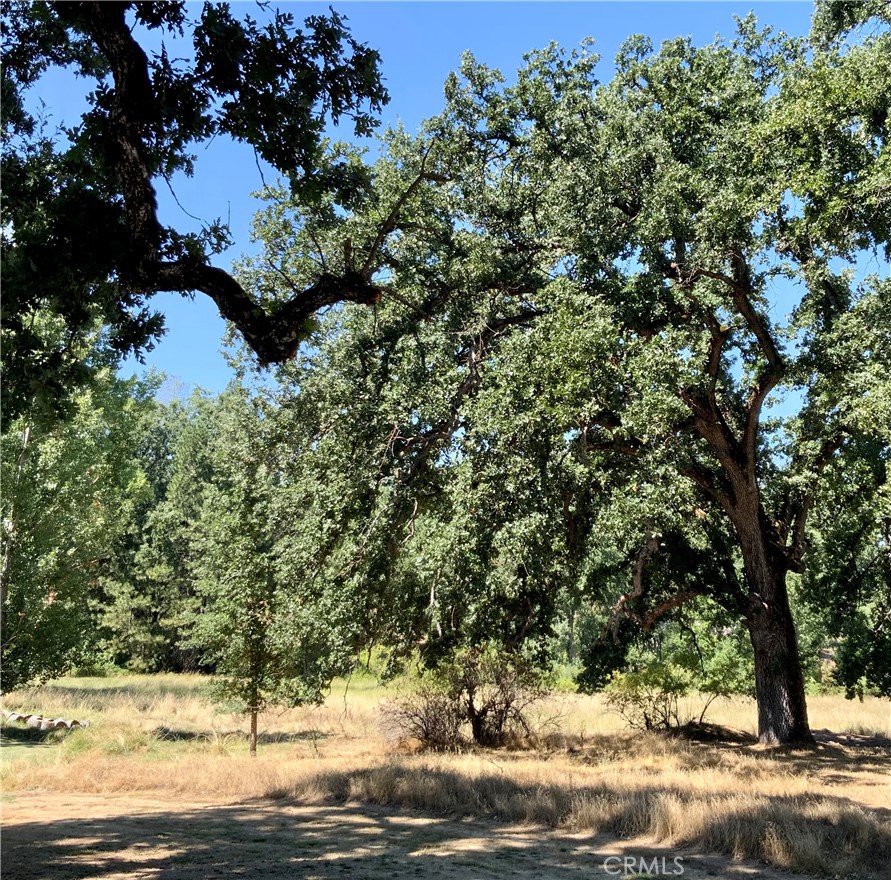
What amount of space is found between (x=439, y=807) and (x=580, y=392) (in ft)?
20.8

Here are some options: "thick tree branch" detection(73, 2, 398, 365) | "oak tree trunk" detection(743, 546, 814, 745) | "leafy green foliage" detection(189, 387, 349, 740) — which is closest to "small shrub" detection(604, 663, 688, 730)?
"oak tree trunk" detection(743, 546, 814, 745)

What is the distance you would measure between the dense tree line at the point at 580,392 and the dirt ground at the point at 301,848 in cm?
393

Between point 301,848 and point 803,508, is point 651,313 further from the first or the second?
point 301,848

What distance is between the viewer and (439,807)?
34.9 ft

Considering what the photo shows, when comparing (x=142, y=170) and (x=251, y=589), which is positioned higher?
(x=142, y=170)

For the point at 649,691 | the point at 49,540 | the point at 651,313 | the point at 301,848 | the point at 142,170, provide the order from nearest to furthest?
the point at 142,170 → the point at 301,848 → the point at 651,313 → the point at 49,540 → the point at 649,691

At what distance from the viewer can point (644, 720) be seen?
20.9m

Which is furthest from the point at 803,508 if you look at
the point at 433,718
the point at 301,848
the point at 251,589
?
the point at 301,848

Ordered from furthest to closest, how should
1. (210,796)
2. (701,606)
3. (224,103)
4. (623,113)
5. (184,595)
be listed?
(184,595) → (701,606) → (623,113) → (210,796) → (224,103)

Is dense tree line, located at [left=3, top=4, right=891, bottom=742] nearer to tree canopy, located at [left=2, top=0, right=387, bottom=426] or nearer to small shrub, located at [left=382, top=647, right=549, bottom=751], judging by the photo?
small shrub, located at [left=382, top=647, right=549, bottom=751]

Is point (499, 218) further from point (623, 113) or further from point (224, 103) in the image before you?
point (224, 103)

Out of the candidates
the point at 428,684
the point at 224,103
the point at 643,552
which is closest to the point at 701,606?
the point at 643,552

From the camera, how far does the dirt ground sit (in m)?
6.82

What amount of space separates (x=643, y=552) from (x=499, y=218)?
759 cm
